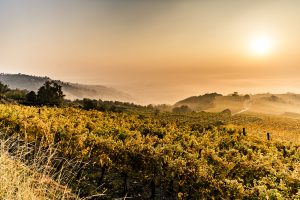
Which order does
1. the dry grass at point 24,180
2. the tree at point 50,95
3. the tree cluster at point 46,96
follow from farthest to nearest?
the tree at point 50,95 → the tree cluster at point 46,96 → the dry grass at point 24,180

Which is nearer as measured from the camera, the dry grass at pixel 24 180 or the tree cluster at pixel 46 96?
the dry grass at pixel 24 180

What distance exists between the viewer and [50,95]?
61531 millimetres

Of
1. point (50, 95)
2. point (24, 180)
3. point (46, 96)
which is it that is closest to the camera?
point (24, 180)

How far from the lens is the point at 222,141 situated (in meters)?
19.8

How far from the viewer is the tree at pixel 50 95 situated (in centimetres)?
5978

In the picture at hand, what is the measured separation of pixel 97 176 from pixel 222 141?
816 centimetres

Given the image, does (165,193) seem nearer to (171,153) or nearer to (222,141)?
A: (171,153)

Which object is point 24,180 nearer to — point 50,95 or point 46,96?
point 46,96

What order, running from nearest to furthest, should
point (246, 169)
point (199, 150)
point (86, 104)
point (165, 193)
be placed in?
point (246, 169)
point (165, 193)
point (199, 150)
point (86, 104)

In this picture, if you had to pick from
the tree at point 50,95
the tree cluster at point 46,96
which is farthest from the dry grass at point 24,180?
the tree at point 50,95

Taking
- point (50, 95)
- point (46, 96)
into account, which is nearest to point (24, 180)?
point (46, 96)

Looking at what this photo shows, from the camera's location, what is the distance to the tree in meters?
59.8

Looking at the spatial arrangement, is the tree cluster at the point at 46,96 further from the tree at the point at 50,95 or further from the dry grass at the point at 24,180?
the dry grass at the point at 24,180

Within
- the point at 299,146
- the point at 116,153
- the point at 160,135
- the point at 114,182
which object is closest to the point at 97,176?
the point at 114,182
